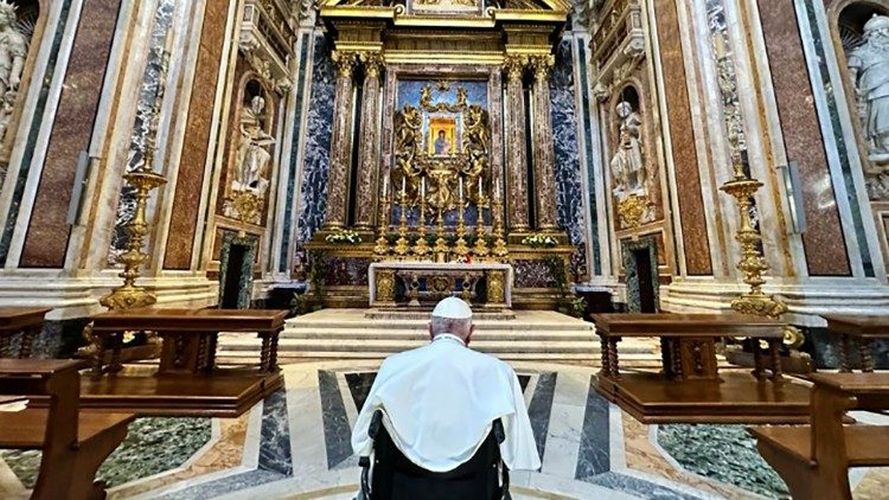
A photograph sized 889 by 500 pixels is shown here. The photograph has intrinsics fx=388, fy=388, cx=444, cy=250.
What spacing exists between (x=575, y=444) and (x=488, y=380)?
66.5 inches

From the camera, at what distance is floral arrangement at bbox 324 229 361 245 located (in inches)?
318

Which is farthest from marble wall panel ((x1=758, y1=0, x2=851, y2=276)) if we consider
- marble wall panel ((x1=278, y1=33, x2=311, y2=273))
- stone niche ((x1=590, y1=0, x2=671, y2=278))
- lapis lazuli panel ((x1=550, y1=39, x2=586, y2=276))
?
marble wall panel ((x1=278, y1=33, x2=311, y2=273))

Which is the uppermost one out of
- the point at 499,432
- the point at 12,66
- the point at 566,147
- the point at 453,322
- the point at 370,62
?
the point at 370,62

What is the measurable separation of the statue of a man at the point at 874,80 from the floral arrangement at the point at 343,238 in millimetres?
7915

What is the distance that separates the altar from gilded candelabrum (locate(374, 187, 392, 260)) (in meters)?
0.75

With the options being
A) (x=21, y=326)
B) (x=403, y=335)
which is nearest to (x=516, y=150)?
(x=403, y=335)

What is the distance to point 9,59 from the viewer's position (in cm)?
451

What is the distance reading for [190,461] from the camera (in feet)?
7.36

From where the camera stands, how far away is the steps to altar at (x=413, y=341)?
16.0ft

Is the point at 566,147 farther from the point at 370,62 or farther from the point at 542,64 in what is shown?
the point at 370,62

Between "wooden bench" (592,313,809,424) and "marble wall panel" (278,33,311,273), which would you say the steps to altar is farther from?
"marble wall panel" (278,33,311,273)

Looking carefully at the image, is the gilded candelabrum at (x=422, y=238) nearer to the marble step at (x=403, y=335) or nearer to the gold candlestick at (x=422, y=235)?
the gold candlestick at (x=422, y=235)

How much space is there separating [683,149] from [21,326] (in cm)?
771

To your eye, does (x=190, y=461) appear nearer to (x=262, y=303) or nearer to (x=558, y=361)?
(x=558, y=361)
